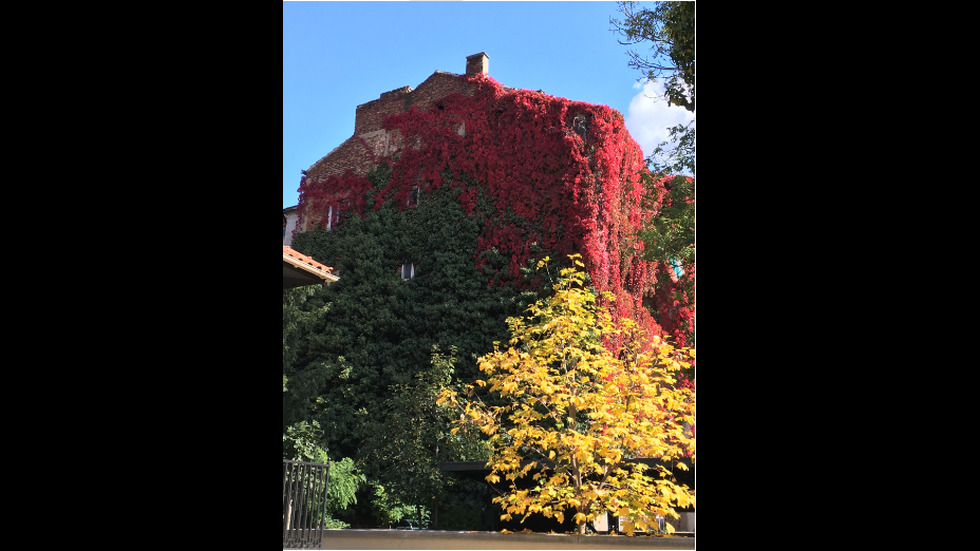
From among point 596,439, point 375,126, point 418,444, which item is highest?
point 375,126

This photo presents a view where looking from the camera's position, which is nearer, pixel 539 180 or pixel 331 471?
pixel 331 471

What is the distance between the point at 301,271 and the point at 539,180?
17.0ft

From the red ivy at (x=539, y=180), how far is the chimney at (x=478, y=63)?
0.11 meters

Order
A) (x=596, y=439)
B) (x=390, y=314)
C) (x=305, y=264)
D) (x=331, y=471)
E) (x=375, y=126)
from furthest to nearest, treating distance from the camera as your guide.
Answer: (x=375, y=126)
(x=390, y=314)
(x=331, y=471)
(x=596, y=439)
(x=305, y=264)

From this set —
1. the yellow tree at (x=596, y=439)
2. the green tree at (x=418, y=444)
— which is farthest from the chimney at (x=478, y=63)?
the yellow tree at (x=596, y=439)

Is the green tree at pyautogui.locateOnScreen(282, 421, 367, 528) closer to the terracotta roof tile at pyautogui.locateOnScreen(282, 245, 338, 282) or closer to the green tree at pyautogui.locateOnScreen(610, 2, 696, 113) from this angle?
the terracotta roof tile at pyautogui.locateOnScreen(282, 245, 338, 282)

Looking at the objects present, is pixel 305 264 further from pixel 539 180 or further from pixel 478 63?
pixel 478 63

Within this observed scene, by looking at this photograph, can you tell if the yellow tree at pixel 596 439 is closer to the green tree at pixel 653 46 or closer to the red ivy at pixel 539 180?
the green tree at pixel 653 46

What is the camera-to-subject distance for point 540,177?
9383 mm

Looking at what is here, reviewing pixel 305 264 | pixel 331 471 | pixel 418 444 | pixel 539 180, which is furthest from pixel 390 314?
pixel 305 264

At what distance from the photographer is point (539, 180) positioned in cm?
938

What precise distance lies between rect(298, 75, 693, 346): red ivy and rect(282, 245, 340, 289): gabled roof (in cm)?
435
